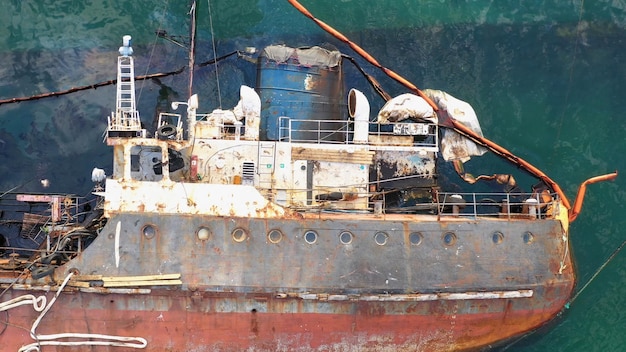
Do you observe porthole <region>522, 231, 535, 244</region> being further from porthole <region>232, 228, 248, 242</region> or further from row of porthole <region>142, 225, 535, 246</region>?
porthole <region>232, 228, 248, 242</region>

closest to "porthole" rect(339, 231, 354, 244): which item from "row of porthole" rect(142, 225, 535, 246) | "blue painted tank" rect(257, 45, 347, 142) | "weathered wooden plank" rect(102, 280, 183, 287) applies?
"row of porthole" rect(142, 225, 535, 246)

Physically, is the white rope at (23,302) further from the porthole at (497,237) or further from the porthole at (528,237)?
the porthole at (528,237)

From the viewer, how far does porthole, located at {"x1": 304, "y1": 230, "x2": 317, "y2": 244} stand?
545 inches

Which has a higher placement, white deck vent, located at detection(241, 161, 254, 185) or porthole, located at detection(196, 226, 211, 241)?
white deck vent, located at detection(241, 161, 254, 185)

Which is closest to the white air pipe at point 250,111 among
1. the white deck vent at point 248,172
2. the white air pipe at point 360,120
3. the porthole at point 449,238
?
the white deck vent at point 248,172

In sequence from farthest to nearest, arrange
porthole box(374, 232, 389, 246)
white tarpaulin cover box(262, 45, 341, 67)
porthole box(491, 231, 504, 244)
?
white tarpaulin cover box(262, 45, 341, 67) → porthole box(491, 231, 504, 244) → porthole box(374, 232, 389, 246)

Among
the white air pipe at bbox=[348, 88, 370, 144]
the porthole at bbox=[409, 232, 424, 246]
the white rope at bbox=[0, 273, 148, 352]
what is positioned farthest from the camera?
the white air pipe at bbox=[348, 88, 370, 144]

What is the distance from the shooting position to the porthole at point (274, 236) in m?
13.8

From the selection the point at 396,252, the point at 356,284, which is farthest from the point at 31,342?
the point at 396,252

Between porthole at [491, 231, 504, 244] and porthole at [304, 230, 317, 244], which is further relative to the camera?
porthole at [491, 231, 504, 244]

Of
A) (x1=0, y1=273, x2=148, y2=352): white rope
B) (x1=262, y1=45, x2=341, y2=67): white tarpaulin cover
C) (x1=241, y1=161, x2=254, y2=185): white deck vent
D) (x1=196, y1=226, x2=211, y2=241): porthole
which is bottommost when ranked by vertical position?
(x1=0, y1=273, x2=148, y2=352): white rope

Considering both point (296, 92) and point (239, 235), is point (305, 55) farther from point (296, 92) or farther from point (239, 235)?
point (239, 235)

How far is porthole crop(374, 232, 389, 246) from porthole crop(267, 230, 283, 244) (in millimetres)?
2206

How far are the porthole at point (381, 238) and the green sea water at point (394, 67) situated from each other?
218 inches
